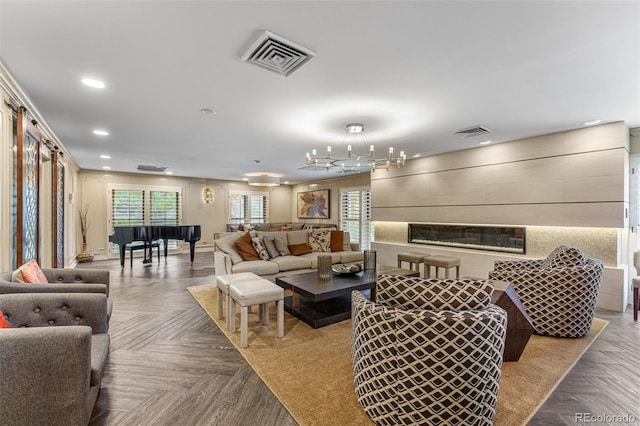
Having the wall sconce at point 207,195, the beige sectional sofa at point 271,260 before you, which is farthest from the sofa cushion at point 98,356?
the wall sconce at point 207,195

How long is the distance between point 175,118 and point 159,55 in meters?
1.60

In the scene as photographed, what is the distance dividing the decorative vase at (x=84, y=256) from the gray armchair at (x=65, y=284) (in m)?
5.97

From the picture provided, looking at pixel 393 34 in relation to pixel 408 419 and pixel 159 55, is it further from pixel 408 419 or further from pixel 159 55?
pixel 408 419

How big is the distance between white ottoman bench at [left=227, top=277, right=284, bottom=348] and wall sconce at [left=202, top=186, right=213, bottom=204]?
7.42 metres

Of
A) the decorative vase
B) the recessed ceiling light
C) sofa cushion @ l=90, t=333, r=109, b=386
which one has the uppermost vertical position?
the recessed ceiling light

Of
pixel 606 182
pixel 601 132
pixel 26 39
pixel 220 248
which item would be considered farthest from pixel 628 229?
pixel 26 39

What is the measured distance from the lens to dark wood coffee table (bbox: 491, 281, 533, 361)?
7.67ft

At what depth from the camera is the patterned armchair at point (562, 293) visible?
2.99 metres

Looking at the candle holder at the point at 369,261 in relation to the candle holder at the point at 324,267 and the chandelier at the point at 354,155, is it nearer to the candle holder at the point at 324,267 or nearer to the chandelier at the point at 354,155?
the candle holder at the point at 324,267

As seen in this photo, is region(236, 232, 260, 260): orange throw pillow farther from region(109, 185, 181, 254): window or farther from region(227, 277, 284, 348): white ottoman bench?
region(109, 185, 181, 254): window

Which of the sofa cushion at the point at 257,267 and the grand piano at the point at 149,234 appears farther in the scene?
the grand piano at the point at 149,234

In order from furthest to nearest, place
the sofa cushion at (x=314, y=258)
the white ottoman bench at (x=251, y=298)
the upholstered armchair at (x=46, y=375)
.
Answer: the sofa cushion at (x=314, y=258), the white ottoman bench at (x=251, y=298), the upholstered armchair at (x=46, y=375)

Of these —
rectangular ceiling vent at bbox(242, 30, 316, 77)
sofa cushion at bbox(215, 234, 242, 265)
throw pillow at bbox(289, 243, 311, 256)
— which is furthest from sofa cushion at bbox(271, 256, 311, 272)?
rectangular ceiling vent at bbox(242, 30, 316, 77)

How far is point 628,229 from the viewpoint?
13.9 feet
